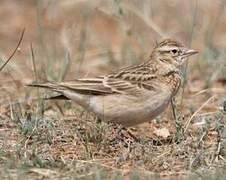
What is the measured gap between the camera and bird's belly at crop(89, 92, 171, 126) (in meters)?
8.09

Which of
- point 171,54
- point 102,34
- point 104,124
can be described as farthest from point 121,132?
point 102,34

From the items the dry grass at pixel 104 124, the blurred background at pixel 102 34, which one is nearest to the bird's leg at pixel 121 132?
the dry grass at pixel 104 124

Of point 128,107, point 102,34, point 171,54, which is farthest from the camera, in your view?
point 102,34

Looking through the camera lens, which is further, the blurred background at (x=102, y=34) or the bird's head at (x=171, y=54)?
the blurred background at (x=102, y=34)

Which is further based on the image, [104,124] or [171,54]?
[171,54]

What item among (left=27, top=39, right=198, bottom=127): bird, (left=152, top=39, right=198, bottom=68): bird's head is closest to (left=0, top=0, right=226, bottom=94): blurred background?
(left=152, top=39, right=198, bottom=68): bird's head

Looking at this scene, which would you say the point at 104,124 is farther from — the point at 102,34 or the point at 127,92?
the point at 102,34

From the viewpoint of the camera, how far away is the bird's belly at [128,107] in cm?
809

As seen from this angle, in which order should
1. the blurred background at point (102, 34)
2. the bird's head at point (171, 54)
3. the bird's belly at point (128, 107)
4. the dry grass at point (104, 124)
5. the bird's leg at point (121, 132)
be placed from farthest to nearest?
the blurred background at point (102, 34), the bird's head at point (171, 54), the bird's leg at point (121, 132), the bird's belly at point (128, 107), the dry grass at point (104, 124)

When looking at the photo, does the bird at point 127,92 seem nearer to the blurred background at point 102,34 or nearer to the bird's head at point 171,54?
the bird's head at point 171,54

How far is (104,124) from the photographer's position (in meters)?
8.20

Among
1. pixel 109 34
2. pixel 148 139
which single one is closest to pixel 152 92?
pixel 148 139

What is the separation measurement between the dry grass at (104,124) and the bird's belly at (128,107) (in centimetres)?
14

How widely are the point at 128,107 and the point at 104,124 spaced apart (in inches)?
11.1
